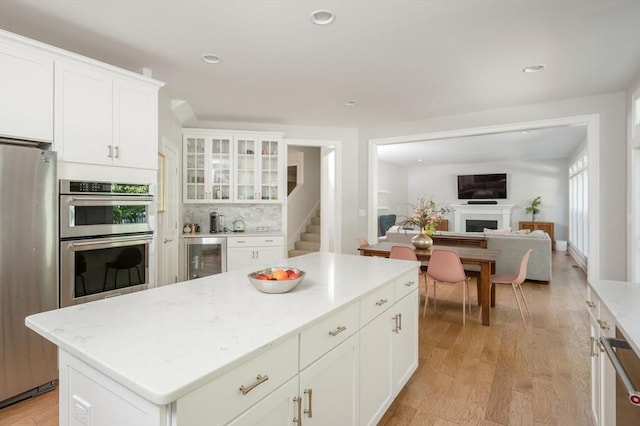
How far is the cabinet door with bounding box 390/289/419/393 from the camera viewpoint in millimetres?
2061

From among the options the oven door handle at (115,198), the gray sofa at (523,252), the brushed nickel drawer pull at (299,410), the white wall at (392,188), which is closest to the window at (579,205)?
the gray sofa at (523,252)

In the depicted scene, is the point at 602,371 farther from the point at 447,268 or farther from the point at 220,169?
the point at 220,169

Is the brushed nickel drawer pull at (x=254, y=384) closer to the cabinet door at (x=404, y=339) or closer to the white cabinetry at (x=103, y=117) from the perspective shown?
the cabinet door at (x=404, y=339)

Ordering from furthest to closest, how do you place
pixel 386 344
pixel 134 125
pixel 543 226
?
pixel 543 226 → pixel 134 125 → pixel 386 344

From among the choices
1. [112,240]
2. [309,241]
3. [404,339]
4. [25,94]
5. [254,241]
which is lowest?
[404,339]

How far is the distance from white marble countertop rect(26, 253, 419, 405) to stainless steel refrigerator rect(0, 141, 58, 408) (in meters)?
1.15

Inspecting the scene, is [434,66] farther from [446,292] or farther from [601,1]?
[446,292]

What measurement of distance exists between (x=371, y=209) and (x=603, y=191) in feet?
9.46

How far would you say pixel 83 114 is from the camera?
242 cm

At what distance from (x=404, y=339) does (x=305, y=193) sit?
17.4 ft

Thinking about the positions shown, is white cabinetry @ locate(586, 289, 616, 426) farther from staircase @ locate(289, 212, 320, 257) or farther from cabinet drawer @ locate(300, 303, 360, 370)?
staircase @ locate(289, 212, 320, 257)

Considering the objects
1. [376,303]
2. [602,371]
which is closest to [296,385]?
[376,303]

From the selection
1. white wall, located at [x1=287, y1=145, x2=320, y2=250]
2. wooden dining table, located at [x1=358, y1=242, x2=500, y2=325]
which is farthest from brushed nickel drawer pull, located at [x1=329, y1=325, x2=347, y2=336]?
white wall, located at [x1=287, y1=145, x2=320, y2=250]

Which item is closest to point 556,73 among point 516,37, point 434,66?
point 516,37
